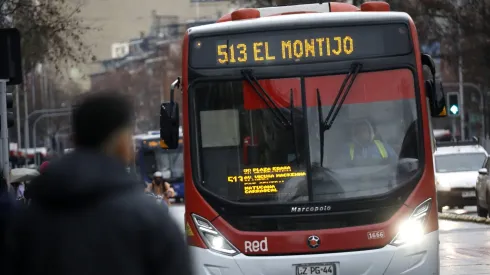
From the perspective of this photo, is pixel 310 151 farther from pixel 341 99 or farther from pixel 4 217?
pixel 4 217

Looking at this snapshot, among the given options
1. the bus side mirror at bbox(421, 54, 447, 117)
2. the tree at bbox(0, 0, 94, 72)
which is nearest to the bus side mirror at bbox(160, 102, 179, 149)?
the bus side mirror at bbox(421, 54, 447, 117)

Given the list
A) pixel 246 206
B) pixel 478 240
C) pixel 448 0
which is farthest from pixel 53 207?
pixel 448 0

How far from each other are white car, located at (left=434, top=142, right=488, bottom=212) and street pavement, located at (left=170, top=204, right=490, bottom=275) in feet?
19.0

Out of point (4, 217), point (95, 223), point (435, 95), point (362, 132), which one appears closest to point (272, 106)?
point (362, 132)

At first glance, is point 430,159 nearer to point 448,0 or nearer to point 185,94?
point 185,94

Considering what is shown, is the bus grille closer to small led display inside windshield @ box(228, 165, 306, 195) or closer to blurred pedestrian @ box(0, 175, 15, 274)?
small led display inside windshield @ box(228, 165, 306, 195)

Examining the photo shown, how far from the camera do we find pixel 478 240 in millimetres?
22047

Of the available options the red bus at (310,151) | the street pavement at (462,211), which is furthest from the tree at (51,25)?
the red bus at (310,151)

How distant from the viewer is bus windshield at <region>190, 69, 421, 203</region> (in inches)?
484

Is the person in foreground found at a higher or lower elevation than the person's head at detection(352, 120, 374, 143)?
higher

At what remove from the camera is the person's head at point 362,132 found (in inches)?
485

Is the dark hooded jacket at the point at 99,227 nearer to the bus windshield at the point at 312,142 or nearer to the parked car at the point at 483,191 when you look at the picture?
the bus windshield at the point at 312,142

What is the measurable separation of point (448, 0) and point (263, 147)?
93.8 ft

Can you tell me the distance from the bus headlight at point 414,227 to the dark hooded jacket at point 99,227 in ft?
26.5
